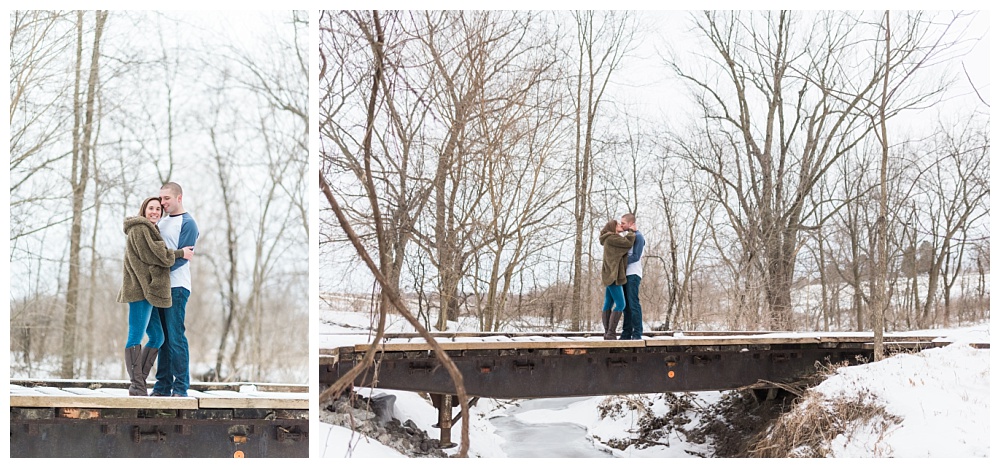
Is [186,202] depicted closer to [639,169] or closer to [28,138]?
[28,138]

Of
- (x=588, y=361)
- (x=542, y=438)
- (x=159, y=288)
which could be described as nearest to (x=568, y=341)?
→ (x=588, y=361)

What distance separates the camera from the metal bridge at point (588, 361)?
456 cm

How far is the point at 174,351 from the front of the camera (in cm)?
301

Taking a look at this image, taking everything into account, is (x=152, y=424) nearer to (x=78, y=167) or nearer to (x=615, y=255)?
(x=615, y=255)

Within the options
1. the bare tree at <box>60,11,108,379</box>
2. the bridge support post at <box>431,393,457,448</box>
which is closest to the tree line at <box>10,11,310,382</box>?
the bare tree at <box>60,11,108,379</box>

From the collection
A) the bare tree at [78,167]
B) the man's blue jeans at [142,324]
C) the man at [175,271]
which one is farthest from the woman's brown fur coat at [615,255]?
the bare tree at [78,167]

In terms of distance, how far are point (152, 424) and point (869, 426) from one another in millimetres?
3909

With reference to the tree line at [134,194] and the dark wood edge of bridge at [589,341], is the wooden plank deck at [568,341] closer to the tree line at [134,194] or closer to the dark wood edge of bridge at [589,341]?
the dark wood edge of bridge at [589,341]

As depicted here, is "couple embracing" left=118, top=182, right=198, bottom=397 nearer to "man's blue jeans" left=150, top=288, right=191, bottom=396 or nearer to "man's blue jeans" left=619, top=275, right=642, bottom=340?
"man's blue jeans" left=150, top=288, right=191, bottom=396

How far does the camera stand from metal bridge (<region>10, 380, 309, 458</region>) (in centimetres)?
307

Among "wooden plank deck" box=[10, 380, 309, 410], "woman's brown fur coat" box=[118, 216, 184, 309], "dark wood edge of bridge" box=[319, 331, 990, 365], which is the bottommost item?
"wooden plank deck" box=[10, 380, 309, 410]

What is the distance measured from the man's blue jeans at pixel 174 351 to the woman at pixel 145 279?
0.15ft

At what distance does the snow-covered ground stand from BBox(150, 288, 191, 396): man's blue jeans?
2.08 feet

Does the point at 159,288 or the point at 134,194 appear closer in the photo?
the point at 159,288
